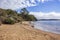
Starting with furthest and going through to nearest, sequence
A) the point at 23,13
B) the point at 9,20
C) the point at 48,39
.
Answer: the point at 23,13, the point at 9,20, the point at 48,39

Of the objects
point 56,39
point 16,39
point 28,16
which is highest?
point 16,39

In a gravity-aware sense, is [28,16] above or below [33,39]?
below

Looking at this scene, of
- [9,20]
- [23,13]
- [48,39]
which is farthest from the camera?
[23,13]

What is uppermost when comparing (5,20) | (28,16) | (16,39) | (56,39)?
(16,39)

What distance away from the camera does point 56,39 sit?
33.9 ft

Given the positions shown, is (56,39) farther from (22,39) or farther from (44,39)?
(22,39)

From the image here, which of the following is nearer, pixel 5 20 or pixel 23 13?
pixel 5 20

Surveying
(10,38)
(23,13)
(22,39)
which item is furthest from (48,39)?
(23,13)

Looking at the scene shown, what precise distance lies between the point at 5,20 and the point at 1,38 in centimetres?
1353

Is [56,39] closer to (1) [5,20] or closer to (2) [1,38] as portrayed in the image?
(2) [1,38]

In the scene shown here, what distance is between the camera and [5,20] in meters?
22.3

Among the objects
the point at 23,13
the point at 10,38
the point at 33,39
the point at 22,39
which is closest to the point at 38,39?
the point at 33,39

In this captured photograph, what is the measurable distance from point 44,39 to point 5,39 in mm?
2514

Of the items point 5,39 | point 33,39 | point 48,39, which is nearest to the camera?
point 5,39
